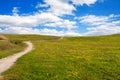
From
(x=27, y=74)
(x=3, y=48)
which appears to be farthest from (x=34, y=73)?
(x=3, y=48)

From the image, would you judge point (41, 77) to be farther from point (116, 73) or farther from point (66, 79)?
point (116, 73)

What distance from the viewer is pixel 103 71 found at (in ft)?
78.4

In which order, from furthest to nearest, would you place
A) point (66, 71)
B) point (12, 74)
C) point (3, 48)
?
point (3, 48) < point (66, 71) < point (12, 74)

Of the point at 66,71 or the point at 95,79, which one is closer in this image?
the point at 95,79

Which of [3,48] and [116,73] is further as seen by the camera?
[3,48]

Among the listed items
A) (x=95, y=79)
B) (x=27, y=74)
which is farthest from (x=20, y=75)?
(x=95, y=79)

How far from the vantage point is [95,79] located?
20422mm

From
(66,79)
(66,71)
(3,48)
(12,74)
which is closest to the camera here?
(66,79)

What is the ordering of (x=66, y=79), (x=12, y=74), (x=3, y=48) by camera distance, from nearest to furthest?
(x=66, y=79) < (x=12, y=74) < (x=3, y=48)

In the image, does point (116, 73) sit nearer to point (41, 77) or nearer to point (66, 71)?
point (66, 71)

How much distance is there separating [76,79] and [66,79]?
94 centimetres

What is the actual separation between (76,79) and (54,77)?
2104 millimetres

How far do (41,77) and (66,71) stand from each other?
12.6 ft

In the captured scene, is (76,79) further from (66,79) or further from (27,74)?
(27,74)
